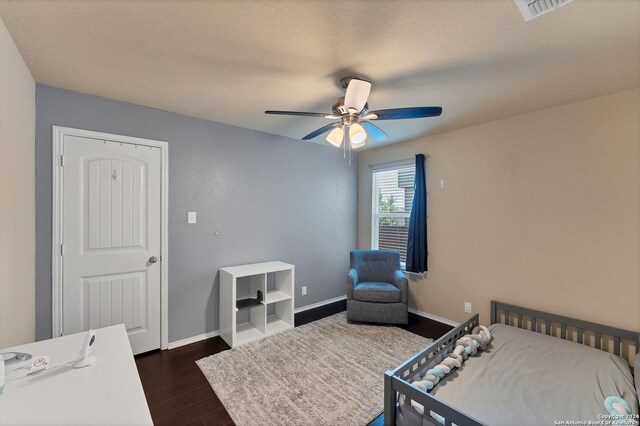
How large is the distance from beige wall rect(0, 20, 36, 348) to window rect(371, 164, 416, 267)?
379 centimetres

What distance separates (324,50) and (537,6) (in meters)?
1.09

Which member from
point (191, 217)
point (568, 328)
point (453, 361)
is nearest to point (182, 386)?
point (191, 217)

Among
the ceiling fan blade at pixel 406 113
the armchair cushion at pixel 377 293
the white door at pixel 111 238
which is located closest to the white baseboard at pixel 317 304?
the armchair cushion at pixel 377 293

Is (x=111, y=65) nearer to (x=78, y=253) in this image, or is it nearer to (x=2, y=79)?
(x=2, y=79)

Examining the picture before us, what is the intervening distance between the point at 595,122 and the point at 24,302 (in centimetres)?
468

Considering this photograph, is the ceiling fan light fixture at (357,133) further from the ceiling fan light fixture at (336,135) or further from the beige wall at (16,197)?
the beige wall at (16,197)

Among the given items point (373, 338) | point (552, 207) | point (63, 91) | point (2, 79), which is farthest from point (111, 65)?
point (552, 207)

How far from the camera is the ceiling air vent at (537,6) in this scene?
1269mm

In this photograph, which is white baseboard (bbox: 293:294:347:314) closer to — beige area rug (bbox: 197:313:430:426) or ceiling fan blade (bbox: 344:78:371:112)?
beige area rug (bbox: 197:313:430:426)

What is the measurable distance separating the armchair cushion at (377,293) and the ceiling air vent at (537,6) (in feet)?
8.91

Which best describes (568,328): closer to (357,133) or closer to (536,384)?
(536,384)

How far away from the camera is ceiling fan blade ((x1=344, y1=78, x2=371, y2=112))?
168cm

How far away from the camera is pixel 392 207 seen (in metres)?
4.05

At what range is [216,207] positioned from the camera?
3031 mm
